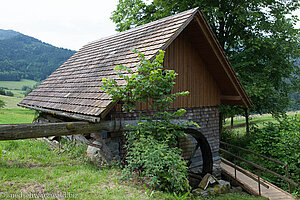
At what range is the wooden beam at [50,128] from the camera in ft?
13.8

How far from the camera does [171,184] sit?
4.45 metres

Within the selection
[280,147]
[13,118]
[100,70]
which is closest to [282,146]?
[280,147]

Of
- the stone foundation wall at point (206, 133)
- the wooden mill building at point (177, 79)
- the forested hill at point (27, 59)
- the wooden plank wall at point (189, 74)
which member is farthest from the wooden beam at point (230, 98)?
the forested hill at point (27, 59)

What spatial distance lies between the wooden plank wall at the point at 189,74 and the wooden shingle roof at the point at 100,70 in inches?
34.3

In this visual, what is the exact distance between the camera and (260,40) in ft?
39.3

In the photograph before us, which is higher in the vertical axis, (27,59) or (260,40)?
(27,59)

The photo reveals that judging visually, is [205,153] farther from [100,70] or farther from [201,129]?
[100,70]

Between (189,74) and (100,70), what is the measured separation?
321 centimetres

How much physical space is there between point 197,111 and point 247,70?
6.27 meters

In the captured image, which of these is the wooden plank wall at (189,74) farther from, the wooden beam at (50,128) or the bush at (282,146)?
the bush at (282,146)

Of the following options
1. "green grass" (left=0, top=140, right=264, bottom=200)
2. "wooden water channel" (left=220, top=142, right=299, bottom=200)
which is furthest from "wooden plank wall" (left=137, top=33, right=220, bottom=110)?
"wooden water channel" (left=220, top=142, right=299, bottom=200)

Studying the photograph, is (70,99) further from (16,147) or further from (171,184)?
(171,184)

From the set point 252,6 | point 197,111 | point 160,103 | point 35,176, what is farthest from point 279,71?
point 35,176

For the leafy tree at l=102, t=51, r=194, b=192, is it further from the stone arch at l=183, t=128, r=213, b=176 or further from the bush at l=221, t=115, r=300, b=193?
the bush at l=221, t=115, r=300, b=193
